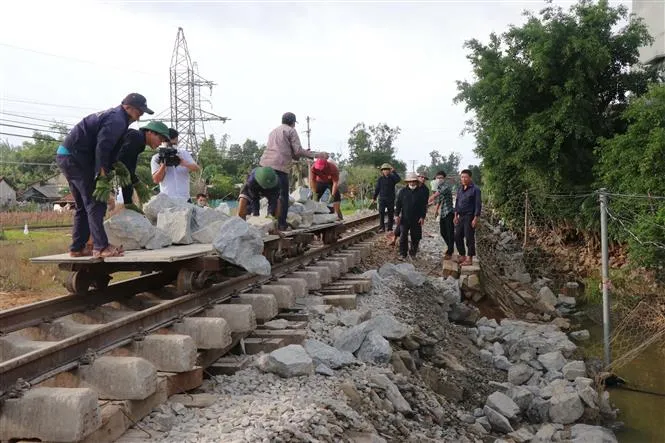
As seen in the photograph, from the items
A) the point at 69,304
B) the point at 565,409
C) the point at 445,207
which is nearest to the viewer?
the point at 69,304

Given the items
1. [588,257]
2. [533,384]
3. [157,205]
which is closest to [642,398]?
[533,384]

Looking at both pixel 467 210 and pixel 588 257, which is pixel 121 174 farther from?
pixel 588 257

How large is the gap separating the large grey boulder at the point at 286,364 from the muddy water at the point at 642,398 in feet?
15.5

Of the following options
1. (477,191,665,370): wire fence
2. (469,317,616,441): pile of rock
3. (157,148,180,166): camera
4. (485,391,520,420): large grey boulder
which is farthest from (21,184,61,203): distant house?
(485,391,520,420): large grey boulder

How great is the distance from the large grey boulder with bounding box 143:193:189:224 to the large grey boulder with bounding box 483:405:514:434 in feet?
12.6

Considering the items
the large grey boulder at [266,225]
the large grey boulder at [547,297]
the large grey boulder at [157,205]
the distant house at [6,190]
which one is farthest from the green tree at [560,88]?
the distant house at [6,190]

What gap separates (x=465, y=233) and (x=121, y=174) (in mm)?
6702

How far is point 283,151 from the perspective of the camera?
7891mm

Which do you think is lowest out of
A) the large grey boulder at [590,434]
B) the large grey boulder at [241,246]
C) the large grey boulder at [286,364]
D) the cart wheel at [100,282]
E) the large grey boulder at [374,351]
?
the large grey boulder at [590,434]

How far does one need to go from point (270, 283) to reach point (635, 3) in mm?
23228

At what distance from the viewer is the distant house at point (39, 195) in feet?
200

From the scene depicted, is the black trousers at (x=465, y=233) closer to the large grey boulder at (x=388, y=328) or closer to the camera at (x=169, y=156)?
the large grey boulder at (x=388, y=328)

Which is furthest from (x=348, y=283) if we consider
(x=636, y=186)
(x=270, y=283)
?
(x=636, y=186)

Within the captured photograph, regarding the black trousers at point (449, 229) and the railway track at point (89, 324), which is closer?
the railway track at point (89, 324)
